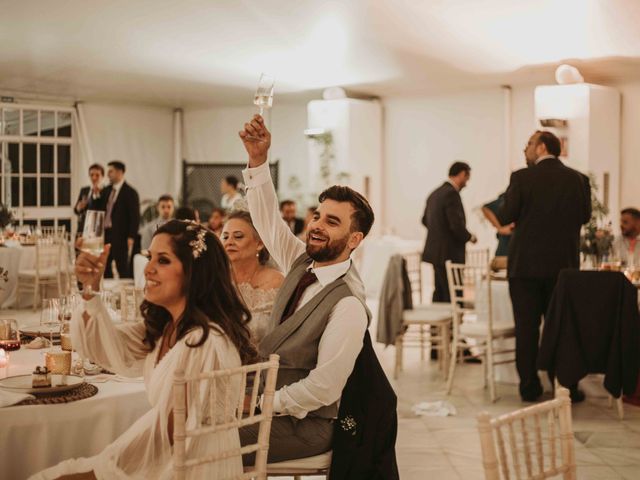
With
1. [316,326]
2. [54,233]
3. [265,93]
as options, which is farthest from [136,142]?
[316,326]

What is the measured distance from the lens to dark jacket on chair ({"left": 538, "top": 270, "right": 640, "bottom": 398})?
5625mm

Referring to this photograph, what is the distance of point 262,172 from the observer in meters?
3.45

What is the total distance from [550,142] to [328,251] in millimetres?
3360

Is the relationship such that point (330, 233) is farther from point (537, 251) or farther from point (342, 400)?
point (537, 251)

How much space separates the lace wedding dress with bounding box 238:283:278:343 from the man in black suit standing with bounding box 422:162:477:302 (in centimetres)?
407

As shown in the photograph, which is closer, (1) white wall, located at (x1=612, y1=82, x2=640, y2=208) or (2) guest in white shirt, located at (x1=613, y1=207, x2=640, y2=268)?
(2) guest in white shirt, located at (x1=613, y1=207, x2=640, y2=268)

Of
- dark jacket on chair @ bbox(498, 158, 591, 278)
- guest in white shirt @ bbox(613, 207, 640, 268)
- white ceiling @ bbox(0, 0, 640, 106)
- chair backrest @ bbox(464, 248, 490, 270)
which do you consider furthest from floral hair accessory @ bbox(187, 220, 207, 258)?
white ceiling @ bbox(0, 0, 640, 106)

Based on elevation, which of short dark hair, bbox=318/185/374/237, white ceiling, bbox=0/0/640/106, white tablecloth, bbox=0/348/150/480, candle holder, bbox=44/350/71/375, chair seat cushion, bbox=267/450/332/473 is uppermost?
white ceiling, bbox=0/0/640/106

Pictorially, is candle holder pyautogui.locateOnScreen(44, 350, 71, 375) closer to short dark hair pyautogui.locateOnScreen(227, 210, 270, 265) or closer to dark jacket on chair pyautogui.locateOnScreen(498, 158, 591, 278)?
short dark hair pyautogui.locateOnScreen(227, 210, 270, 265)

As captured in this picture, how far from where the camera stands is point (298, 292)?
3285 mm

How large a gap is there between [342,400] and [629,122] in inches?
380

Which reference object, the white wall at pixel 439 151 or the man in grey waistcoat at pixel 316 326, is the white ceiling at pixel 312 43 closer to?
the white wall at pixel 439 151

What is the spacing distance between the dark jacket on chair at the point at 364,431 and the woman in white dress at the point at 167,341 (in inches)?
19.3

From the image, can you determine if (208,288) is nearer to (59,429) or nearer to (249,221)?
(59,429)
